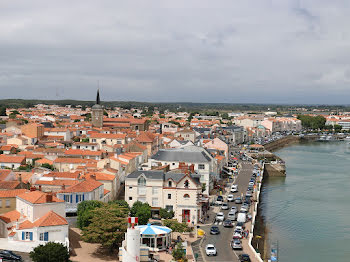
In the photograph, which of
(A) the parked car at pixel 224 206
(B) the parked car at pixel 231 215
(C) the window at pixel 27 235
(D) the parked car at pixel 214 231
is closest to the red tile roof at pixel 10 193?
(C) the window at pixel 27 235

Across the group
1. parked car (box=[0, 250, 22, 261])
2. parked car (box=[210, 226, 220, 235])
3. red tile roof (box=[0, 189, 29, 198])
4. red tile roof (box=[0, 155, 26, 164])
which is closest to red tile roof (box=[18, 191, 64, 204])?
red tile roof (box=[0, 189, 29, 198])

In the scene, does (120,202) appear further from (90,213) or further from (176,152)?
(176,152)

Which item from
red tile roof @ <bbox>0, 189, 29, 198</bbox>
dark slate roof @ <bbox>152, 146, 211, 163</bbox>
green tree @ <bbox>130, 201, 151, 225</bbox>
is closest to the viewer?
red tile roof @ <bbox>0, 189, 29, 198</bbox>

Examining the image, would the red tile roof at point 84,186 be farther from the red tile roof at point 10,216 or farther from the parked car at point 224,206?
the parked car at point 224,206

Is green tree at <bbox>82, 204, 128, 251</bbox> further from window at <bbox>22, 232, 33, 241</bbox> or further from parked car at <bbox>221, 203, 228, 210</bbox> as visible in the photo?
parked car at <bbox>221, 203, 228, 210</bbox>

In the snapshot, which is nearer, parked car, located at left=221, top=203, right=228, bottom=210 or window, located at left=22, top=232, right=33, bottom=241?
window, located at left=22, top=232, right=33, bottom=241

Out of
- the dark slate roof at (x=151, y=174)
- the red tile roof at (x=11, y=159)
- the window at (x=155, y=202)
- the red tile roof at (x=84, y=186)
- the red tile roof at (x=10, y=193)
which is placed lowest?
the window at (x=155, y=202)

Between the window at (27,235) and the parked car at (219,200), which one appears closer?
the window at (27,235)

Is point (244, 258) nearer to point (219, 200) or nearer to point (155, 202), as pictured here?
point (155, 202)
